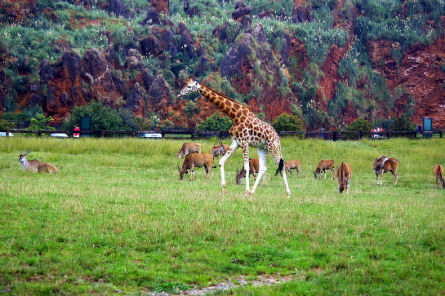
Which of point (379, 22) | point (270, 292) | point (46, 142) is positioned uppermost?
point (379, 22)

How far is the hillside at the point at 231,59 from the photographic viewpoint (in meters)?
69.4

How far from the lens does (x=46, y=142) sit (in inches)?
1337

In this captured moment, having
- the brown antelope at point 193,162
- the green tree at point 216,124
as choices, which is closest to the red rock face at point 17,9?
the green tree at point 216,124

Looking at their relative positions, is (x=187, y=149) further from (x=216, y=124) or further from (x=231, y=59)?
(x=231, y=59)

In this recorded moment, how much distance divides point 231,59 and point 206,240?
66806mm

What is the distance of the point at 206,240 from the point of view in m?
11.0

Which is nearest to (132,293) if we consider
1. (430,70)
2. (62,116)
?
(62,116)

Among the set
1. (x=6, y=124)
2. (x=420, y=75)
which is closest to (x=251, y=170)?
(x=6, y=124)

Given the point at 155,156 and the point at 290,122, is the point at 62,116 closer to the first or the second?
the point at 290,122

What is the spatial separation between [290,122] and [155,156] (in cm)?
2834

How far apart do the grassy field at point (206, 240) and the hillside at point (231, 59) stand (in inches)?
2035

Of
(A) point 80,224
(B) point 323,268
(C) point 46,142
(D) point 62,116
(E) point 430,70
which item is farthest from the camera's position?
(E) point 430,70

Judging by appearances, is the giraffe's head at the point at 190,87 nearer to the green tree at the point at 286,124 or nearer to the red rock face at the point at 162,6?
the green tree at the point at 286,124

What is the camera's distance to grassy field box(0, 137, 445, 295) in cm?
862
